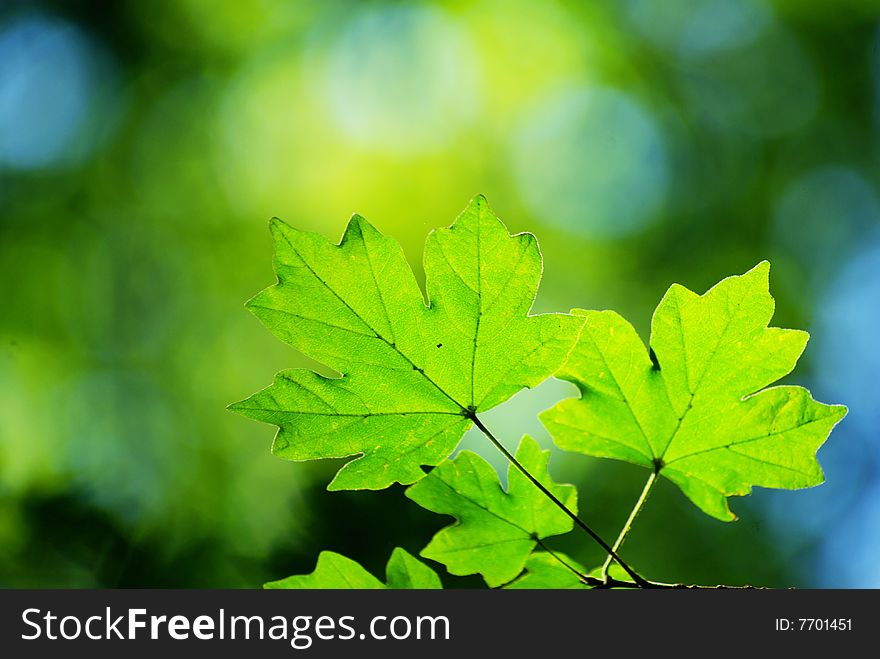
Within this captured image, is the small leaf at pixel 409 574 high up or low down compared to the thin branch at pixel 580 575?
up

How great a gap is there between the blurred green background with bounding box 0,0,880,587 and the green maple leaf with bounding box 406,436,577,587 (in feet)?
20.3

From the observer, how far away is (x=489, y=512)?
139 centimetres

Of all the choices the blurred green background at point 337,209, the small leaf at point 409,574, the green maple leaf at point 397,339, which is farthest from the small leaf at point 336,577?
the blurred green background at point 337,209

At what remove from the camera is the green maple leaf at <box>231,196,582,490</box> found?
119cm

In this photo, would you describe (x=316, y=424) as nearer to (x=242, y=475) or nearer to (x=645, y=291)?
(x=242, y=475)

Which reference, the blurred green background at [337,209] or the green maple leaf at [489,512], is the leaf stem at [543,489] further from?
the blurred green background at [337,209]

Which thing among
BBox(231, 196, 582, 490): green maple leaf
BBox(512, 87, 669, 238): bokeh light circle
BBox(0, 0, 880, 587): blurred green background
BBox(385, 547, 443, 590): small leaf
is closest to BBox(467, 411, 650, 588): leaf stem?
BBox(231, 196, 582, 490): green maple leaf

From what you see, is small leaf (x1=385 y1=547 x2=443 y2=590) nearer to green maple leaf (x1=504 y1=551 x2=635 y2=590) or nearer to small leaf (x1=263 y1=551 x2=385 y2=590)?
small leaf (x1=263 y1=551 x2=385 y2=590)

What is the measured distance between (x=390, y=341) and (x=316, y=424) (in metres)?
0.19

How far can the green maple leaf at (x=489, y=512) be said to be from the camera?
1371mm

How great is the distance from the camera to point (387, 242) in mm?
1208

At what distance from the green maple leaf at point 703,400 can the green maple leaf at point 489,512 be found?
0.38 feet

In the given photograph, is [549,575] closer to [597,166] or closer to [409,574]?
[409,574]

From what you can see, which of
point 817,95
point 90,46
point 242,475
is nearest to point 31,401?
point 242,475
